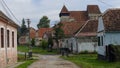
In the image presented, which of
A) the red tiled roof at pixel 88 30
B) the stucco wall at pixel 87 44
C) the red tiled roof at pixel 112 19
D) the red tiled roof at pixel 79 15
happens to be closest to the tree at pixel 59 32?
the red tiled roof at pixel 88 30

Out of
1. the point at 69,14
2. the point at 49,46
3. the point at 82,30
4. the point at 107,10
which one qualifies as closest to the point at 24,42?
the point at 69,14

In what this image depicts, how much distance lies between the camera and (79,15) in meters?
118

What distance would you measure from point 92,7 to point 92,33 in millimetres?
52204

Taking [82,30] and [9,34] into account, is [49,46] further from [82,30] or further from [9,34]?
[9,34]

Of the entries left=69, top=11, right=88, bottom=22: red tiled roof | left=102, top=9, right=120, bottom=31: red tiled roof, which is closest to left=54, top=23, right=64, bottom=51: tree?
left=102, top=9, right=120, bottom=31: red tiled roof

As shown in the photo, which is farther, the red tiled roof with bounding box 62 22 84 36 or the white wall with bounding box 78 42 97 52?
the red tiled roof with bounding box 62 22 84 36

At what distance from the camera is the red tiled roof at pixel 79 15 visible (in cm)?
11731

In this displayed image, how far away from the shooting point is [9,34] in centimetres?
3750

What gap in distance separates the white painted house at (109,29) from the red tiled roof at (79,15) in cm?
7231

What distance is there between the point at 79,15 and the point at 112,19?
75270 mm

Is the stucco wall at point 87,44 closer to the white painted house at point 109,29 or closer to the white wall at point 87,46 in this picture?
the white wall at point 87,46

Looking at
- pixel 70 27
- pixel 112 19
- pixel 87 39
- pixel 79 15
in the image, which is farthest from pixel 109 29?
pixel 79 15

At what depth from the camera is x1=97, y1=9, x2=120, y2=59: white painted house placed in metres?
41.5

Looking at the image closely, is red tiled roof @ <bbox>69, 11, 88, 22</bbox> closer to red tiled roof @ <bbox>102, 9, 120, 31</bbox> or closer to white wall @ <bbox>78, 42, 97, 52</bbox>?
white wall @ <bbox>78, 42, 97, 52</bbox>
